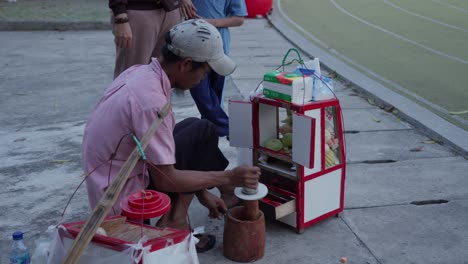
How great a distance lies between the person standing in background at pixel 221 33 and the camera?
4.51 meters

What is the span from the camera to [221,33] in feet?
14.9

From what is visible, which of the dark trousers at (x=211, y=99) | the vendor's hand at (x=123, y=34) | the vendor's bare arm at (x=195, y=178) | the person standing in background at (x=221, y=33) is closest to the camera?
the vendor's bare arm at (x=195, y=178)

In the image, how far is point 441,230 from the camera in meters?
3.54

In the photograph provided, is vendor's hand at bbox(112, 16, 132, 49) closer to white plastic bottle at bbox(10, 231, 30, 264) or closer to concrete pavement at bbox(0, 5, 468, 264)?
concrete pavement at bbox(0, 5, 468, 264)

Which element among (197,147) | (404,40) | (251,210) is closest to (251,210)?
(251,210)

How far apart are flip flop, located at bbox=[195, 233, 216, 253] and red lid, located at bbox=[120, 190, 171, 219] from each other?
92 centimetres

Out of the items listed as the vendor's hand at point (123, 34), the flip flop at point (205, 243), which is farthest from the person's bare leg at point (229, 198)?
the vendor's hand at point (123, 34)

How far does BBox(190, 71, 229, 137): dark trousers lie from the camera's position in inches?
185

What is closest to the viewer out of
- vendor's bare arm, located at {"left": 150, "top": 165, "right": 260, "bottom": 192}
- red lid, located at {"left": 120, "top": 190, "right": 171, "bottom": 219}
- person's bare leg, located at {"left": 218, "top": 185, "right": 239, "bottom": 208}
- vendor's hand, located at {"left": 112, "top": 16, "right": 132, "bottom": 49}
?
red lid, located at {"left": 120, "top": 190, "right": 171, "bottom": 219}

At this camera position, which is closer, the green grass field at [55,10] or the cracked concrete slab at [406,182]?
the cracked concrete slab at [406,182]

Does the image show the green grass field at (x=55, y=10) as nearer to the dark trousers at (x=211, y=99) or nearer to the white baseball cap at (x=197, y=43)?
the dark trousers at (x=211, y=99)

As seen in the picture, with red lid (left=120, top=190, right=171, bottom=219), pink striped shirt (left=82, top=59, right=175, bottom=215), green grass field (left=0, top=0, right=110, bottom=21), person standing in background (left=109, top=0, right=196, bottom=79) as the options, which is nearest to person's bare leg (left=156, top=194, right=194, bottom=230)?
pink striped shirt (left=82, top=59, right=175, bottom=215)

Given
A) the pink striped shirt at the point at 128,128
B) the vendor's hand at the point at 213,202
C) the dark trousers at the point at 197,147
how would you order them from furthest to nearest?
the vendor's hand at the point at 213,202 → the dark trousers at the point at 197,147 → the pink striped shirt at the point at 128,128

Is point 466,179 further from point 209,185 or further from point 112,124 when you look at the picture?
point 112,124
